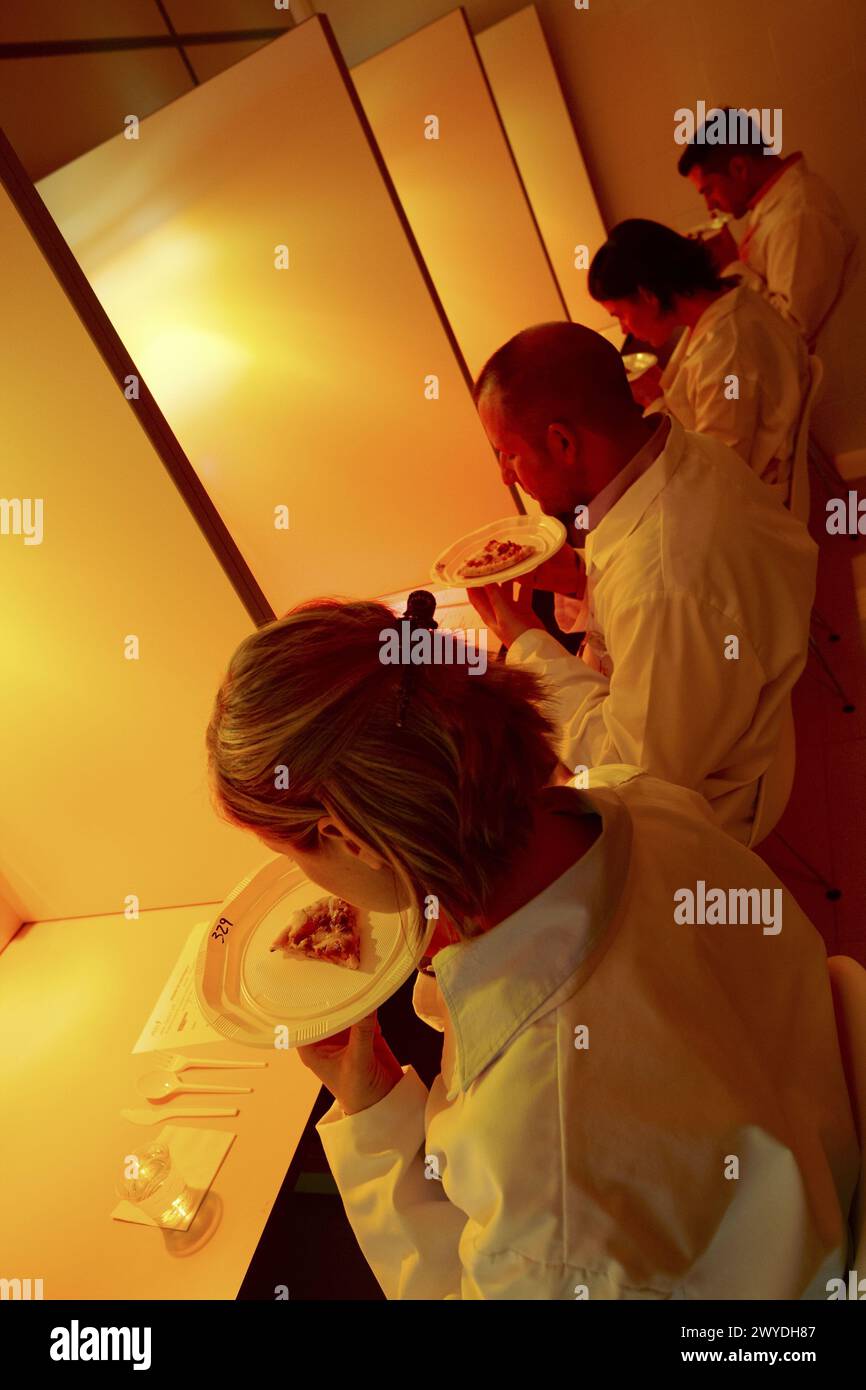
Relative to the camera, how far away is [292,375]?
194 cm

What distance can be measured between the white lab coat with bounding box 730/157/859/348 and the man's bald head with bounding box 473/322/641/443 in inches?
57.7

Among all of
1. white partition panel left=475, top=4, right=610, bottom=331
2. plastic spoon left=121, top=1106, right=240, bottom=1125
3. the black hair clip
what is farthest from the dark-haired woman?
plastic spoon left=121, top=1106, right=240, bottom=1125

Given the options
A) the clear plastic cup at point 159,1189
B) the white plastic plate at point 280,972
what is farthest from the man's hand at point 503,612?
the clear plastic cup at point 159,1189

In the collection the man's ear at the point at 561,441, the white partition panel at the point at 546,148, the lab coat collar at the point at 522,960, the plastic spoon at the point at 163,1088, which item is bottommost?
the plastic spoon at the point at 163,1088

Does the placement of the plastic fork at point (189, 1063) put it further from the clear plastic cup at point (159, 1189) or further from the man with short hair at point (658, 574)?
the man with short hair at point (658, 574)

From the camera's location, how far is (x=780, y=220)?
2580 millimetres

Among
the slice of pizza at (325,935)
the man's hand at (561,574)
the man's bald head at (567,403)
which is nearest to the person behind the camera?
the slice of pizza at (325,935)

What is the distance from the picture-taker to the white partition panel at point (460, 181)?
8.64 feet

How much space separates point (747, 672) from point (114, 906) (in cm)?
138

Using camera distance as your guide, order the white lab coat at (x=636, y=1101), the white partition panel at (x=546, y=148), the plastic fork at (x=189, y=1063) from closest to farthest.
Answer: the white lab coat at (x=636, y=1101) → the plastic fork at (x=189, y=1063) → the white partition panel at (x=546, y=148)

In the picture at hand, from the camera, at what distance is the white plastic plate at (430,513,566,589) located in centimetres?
159

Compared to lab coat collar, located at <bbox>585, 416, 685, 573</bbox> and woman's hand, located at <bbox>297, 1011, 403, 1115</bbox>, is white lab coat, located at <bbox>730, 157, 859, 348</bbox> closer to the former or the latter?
lab coat collar, located at <bbox>585, 416, 685, 573</bbox>
